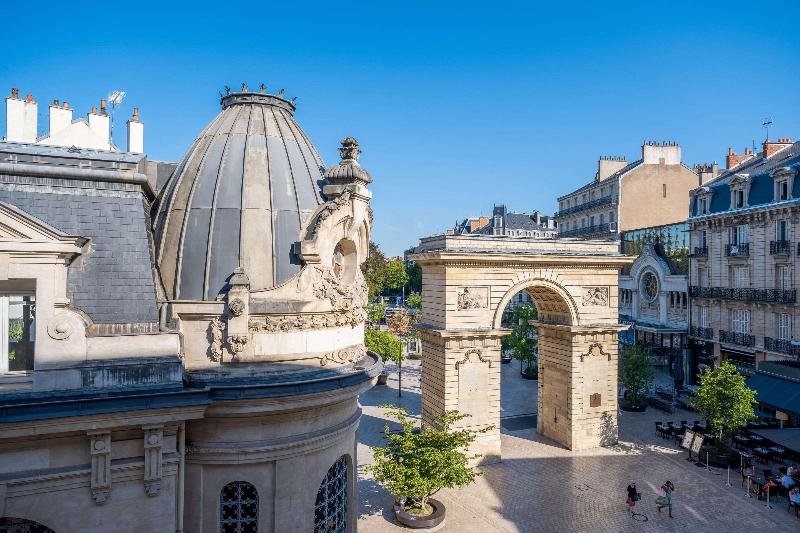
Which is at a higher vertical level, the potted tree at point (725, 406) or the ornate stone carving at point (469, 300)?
the ornate stone carving at point (469, 300)

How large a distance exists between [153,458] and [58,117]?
85.1 feet

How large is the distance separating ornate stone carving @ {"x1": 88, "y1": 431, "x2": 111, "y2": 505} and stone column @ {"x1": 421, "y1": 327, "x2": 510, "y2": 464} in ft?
61.3

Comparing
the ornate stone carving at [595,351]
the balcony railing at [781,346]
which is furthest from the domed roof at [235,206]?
the balcony railing at [781,346]

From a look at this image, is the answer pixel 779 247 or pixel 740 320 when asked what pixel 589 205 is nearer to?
pixel 740 320

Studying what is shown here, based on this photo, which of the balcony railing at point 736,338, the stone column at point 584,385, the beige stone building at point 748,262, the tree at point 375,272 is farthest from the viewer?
the tree at point 375,272

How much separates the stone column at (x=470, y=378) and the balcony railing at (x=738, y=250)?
22.2m

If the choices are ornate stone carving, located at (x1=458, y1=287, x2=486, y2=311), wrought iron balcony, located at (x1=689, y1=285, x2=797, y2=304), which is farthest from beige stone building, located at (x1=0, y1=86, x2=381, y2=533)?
wrought iron balcony, located at (x1=689, y1=285, x2=797, y2=304)

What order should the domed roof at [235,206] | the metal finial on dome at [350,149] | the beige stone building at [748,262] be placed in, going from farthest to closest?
the beige stone building at [748,262] → the metal finial on dome at [350,149] → the domed roof at [235,206]

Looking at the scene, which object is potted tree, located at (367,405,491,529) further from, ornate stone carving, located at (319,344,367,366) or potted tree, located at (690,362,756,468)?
potted tree, located at (690,362,756,468)

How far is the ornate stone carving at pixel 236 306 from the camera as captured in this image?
9.38 m

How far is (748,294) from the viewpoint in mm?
37312

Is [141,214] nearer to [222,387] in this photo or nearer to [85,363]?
[85,363]

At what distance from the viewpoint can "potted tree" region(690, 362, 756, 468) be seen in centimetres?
2536

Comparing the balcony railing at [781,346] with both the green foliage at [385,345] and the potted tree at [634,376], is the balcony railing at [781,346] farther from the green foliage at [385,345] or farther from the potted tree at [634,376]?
the green foliage at [385,345]
